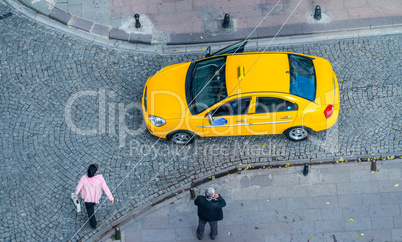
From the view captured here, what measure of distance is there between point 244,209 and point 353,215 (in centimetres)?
238

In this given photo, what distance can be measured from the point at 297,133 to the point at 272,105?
1204mm

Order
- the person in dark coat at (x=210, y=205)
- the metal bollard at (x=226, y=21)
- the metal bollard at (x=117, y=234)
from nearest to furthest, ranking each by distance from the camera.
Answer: the person in dark coat at (x=210, y=205) → the metal bollard at (x=117, y=234) → the metal bollard at (x=226, y=21)

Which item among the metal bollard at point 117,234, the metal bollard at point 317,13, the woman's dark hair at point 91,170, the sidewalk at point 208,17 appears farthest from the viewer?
the sidewalk at point 208,17

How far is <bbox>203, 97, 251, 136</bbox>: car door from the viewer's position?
37.1ft

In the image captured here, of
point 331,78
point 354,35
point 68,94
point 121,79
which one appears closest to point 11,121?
point 68,94

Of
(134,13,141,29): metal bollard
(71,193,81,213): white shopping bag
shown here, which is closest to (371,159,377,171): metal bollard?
(71,193,81,213): white shopping bag

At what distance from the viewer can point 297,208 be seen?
11562 millimetres

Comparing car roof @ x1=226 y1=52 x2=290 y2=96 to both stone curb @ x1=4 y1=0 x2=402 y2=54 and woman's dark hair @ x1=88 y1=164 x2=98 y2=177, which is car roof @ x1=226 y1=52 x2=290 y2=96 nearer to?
stone curb @ x1=4 y1=0 x2=402 y2=54

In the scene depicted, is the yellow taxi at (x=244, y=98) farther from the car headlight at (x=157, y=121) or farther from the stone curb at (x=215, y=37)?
the stone curb at (x=215, y=37)

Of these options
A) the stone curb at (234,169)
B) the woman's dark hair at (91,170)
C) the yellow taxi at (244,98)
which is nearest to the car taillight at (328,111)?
the yellow taxi at (244,98)

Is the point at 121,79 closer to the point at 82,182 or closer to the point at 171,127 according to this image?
the point at 171,127

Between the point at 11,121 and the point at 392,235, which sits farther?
the point at 11,121

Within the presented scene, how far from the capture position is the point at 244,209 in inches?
457

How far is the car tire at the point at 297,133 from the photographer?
11873 millimetres
